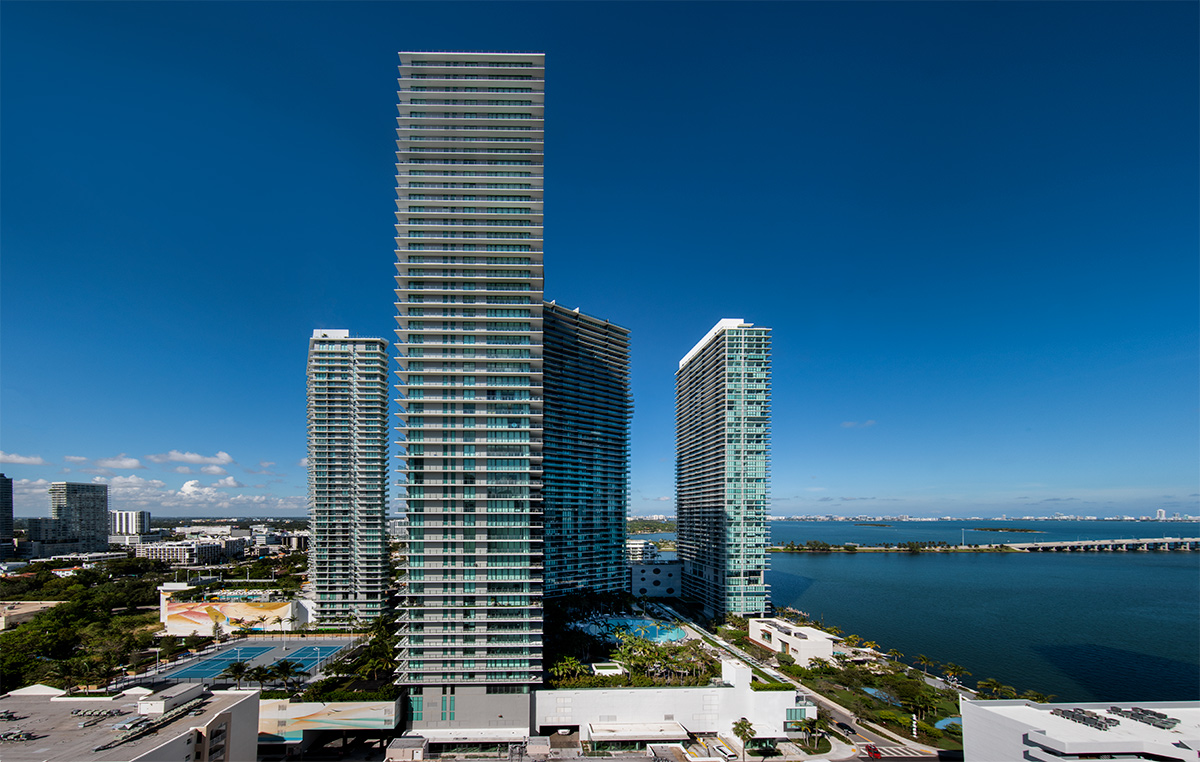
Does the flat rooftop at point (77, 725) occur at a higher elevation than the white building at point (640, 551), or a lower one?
higher

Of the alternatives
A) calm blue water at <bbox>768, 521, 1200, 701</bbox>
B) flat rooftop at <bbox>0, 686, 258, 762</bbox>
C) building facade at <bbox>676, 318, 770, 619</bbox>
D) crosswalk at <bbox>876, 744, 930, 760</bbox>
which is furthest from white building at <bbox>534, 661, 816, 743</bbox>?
building facade at <bbox>676, 318, 770, 619</bbox>

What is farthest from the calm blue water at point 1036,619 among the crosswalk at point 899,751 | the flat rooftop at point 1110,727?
the flat rooftop at point 1110,727

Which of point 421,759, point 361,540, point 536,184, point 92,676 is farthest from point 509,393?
point 361,540

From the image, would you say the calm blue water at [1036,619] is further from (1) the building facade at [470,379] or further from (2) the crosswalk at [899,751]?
(1) the building facade at [470,379]

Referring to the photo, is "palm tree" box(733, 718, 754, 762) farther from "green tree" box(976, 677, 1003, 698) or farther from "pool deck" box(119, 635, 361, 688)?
"pool deck" box(119, 635, 361, 688)

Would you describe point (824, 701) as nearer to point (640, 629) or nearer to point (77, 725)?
point (640, 629)

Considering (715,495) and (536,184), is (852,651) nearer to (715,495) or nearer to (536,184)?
(715,495)

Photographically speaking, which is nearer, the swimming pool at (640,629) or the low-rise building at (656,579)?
the swimming pool at (640,629)
